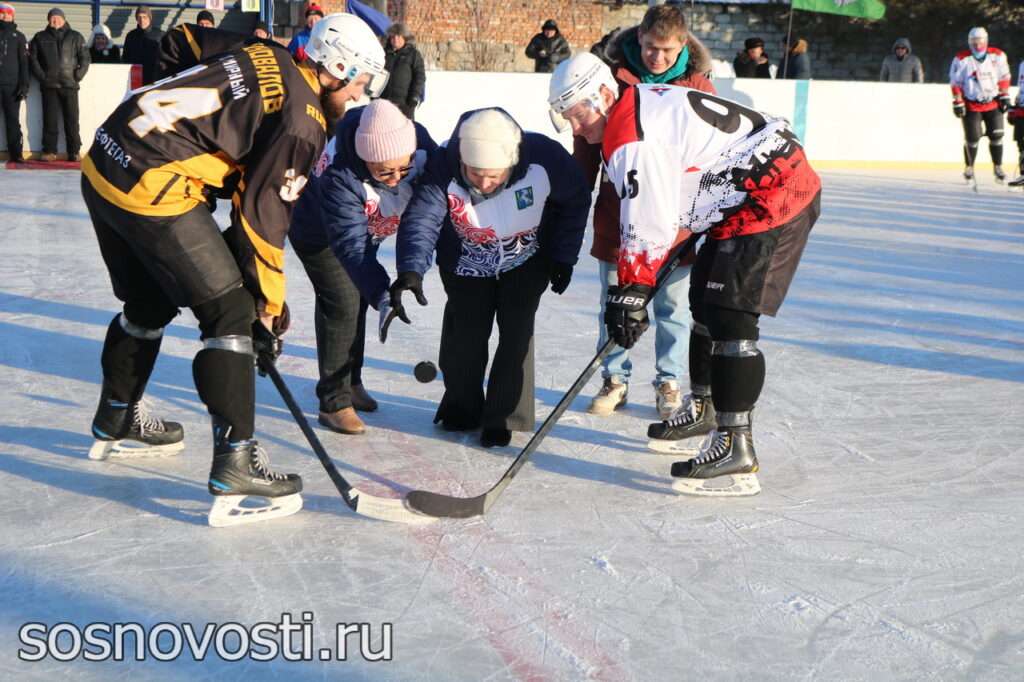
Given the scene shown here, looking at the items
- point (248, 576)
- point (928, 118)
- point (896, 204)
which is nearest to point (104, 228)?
point (248, 576)

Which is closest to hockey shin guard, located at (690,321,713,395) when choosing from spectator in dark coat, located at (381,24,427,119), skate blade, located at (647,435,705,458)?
skate blade, located at (647,435,705,458)

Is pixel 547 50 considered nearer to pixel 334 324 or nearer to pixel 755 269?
pixel 334 324

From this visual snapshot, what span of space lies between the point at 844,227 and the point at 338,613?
20.7 feet

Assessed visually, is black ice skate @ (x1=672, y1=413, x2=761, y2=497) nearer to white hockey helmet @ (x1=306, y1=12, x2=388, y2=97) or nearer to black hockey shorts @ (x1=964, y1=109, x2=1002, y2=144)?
white hockey helmet @ (x1=306, y1=12, x2=388, y2=97)

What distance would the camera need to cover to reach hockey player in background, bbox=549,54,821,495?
2.71 meters

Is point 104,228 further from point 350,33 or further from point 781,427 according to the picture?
point 781,427

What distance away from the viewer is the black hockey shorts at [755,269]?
9.51ft

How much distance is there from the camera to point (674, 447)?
11.0 feet

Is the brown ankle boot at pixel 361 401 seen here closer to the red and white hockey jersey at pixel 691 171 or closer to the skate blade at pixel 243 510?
the skate blade at pixel 243 510

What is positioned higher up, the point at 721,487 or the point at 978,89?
the point at 978,89

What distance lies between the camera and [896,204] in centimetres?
918

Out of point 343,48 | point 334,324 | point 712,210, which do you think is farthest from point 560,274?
point 343,48

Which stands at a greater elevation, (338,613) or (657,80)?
(657,80)

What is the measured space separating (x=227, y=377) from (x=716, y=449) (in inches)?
49.3
